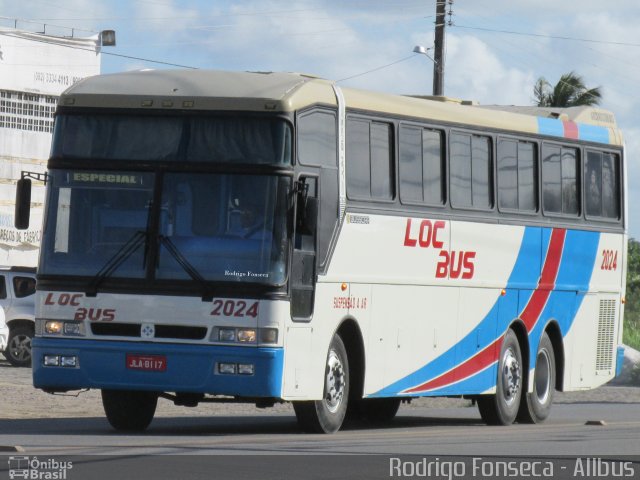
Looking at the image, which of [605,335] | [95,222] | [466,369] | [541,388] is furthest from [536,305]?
[95,222]

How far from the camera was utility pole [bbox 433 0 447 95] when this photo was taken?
39.1 m

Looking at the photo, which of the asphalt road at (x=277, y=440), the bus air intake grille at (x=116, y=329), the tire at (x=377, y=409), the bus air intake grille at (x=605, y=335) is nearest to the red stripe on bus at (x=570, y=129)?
the bus air intake grille at (x=605, y=335)

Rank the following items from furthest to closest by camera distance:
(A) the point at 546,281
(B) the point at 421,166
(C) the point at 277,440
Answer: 1. (A) the point at 546,281
2. (B) the point at 421,166
3. (C) the point at 277,440

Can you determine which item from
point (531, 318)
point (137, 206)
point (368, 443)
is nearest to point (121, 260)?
point (137, 206)

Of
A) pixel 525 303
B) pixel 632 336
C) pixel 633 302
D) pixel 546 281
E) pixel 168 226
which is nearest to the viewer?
pixel 168 226

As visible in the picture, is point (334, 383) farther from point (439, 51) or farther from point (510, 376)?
point (439, 51)

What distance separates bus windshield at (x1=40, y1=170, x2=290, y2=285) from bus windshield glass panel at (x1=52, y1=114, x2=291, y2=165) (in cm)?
19

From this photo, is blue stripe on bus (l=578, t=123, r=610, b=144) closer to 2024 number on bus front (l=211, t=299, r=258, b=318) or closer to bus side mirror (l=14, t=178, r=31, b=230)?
2024 number on bus front (l=211, t=299, r=258, b=318)

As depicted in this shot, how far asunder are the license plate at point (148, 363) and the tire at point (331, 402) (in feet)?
5.16

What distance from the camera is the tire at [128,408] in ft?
56.7

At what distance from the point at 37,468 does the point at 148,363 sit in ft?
13.6

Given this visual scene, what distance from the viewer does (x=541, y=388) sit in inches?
858

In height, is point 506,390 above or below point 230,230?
below

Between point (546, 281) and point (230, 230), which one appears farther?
point (546, 281)
